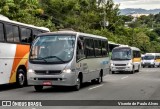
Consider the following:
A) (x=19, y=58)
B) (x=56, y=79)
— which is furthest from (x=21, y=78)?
(x=56, y=79)

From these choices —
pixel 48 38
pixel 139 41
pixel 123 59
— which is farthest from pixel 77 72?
pixel 139 41

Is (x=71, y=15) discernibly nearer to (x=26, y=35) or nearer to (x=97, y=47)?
(x=97, y=47)

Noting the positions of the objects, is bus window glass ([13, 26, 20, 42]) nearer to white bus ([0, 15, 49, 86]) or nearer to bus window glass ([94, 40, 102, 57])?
white bus ([0, 15, 49, 86])

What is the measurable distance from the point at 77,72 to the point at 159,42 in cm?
13060

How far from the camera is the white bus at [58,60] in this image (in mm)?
17938

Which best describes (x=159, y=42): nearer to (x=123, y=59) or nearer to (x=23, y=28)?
(x=123, y=59)

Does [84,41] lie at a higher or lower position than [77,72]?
higher

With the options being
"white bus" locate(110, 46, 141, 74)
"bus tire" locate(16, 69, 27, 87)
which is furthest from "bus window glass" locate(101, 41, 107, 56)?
"white bus" locate(110, 46, 141, 74)

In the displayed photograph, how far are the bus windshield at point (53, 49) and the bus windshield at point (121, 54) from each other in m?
20.0

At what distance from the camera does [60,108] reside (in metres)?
12.8

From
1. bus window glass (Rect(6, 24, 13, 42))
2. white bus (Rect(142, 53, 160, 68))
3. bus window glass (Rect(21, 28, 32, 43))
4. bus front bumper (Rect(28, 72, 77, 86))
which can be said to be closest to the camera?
bus front bumper (Rect(28, 72, 77, 86))

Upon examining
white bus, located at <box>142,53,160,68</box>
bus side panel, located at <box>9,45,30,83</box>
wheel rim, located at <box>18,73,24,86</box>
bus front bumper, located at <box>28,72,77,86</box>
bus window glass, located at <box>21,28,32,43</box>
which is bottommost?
white bus, located at <box>142,53,160,68</box>

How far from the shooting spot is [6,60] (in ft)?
64.1

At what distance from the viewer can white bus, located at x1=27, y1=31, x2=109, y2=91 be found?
58.9ft
